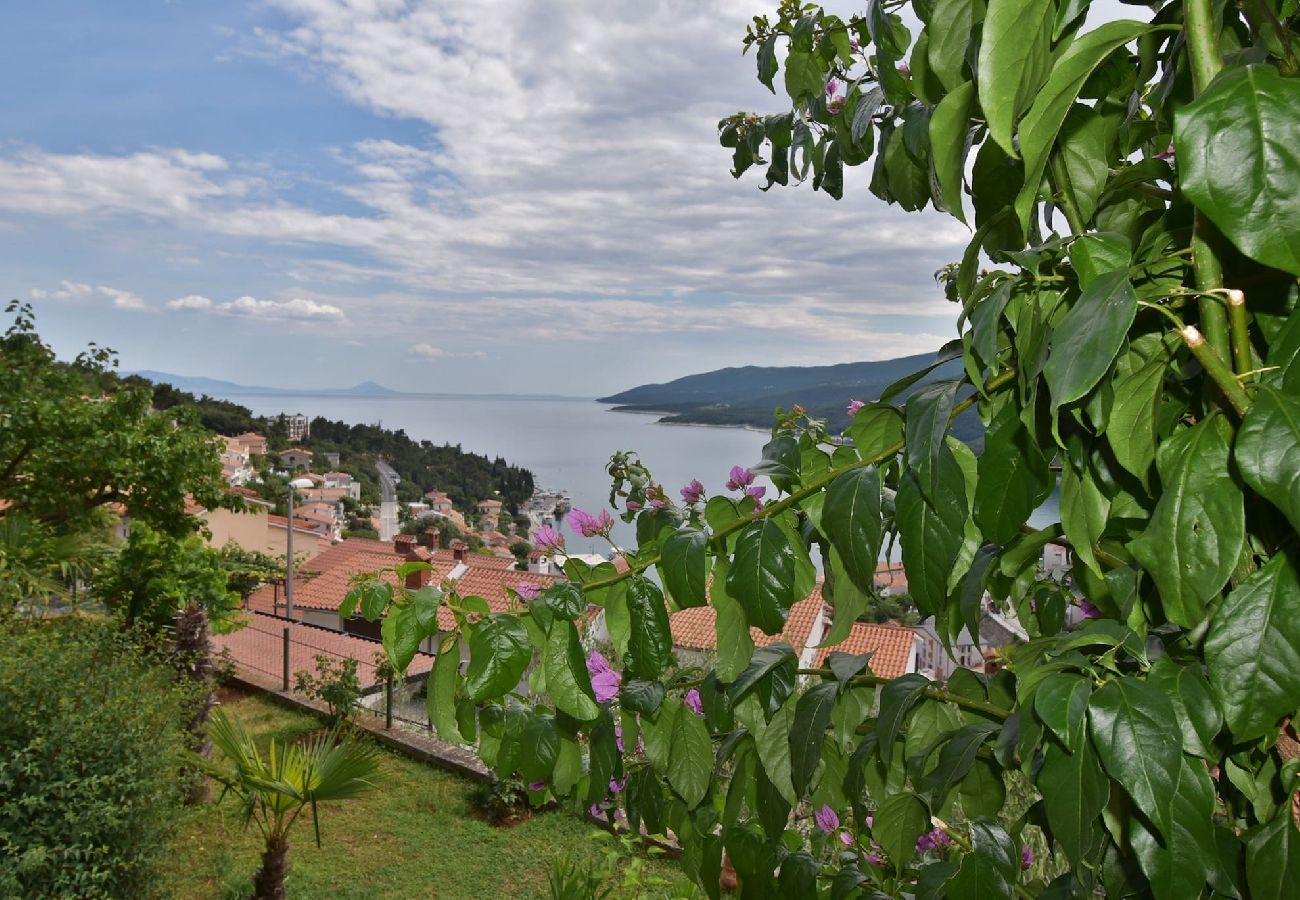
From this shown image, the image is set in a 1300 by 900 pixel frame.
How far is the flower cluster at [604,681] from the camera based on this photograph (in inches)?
29.4

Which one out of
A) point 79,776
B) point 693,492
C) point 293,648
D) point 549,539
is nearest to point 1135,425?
point 549,539

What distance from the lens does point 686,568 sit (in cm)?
55

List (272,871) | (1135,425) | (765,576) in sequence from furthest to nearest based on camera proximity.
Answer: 1. (272,871)
2. (765,576)
3. (1135,425)

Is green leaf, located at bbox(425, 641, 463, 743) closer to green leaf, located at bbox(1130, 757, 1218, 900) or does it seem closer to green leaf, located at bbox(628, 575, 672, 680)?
green leaf, located at bbox(628, 575, 672, 680)

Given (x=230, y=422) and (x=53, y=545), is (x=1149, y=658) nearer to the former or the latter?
(x=53, y=545)

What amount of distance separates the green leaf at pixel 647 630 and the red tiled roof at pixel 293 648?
311 inches

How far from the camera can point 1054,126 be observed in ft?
1.13

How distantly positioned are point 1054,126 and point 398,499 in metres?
19.1

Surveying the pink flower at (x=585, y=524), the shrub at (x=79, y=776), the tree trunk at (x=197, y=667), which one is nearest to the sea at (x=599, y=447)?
the pink flower at (x=585, y=524)

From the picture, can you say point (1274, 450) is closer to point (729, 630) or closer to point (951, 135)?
point (951, 135)

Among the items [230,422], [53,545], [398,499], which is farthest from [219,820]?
[230,422]

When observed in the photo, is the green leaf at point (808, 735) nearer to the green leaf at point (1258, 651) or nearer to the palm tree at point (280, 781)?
the green leaf at point (1258, 651)

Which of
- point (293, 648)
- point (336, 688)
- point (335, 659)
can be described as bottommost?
point (293, 648)

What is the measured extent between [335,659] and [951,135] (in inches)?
330
